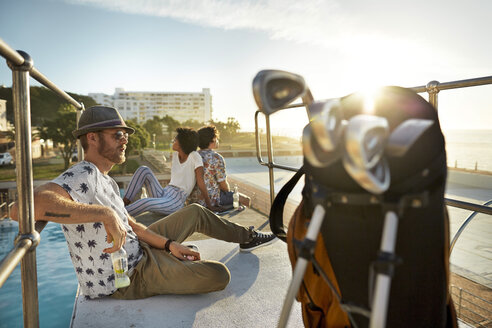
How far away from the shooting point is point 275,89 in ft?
2.54

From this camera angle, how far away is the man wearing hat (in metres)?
1.62

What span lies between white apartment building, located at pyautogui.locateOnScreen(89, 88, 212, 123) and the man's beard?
131346mm

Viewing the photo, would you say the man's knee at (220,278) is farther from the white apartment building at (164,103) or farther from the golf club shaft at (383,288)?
the white apartment building at (164,103)

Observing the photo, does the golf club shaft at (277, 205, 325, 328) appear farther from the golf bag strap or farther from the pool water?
the pool water

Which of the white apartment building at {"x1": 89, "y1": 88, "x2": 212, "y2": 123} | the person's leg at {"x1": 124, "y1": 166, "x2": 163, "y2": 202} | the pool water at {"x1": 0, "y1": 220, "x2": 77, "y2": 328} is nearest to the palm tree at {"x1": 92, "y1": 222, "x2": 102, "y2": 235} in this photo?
the person's leg at {"x1": 124, "y1": 166, "x2": 163, "y2": 202}

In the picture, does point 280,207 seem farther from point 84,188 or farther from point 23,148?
point 84,188

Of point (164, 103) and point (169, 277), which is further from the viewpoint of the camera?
point (164, 103)

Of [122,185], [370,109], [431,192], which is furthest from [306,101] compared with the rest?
[122,185]

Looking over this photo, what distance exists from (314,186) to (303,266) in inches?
7.5

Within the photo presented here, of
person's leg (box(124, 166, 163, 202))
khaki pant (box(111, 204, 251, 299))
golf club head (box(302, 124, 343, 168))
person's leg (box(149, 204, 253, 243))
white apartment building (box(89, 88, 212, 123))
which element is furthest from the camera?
white apartment building (box(89, 88, 212, 123))

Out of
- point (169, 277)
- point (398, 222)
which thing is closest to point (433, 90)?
point (398, 222)

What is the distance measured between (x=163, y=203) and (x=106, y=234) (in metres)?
2.06

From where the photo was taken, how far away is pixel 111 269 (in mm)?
1914

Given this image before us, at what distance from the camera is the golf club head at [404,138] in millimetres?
601
